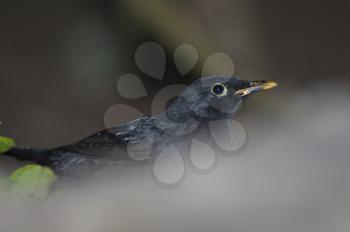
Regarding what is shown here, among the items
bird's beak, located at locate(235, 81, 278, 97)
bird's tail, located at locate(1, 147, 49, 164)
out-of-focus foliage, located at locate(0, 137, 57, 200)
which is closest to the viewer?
out-of-focus foliage, located at locate(0, 137, 57, 200)

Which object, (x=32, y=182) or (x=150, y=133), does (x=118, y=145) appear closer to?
(x=150, y=133)

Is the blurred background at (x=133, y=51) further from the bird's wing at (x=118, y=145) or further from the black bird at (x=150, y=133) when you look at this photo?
the bird's wing at (x=118, y=145)

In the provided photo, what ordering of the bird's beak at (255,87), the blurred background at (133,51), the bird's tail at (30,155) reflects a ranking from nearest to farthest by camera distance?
1. the bird's tail at (30,155)
2. the bird's beak at (255,87)
3. the blurred background at (133,51)

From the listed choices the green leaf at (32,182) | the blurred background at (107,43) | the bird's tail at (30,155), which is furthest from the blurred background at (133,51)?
the green leaf at (32,182)

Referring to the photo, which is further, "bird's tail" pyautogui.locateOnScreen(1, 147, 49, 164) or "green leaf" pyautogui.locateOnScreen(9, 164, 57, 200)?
"bird's tail" pyautogui.locateOnScreen(1, 147, 49, 164)

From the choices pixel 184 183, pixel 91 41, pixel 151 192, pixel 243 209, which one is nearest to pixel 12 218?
pixel 151 192

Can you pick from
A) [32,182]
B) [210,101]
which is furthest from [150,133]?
[32,182]

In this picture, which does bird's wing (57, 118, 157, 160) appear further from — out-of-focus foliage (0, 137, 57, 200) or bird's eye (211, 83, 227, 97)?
out-of-focus foliage (0, 137, 57, 200)

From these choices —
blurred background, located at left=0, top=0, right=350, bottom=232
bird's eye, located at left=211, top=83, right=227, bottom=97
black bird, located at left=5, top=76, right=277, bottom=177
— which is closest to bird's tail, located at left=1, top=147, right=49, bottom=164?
black bird, located at left=5, top=76, right=277, bottom=177
